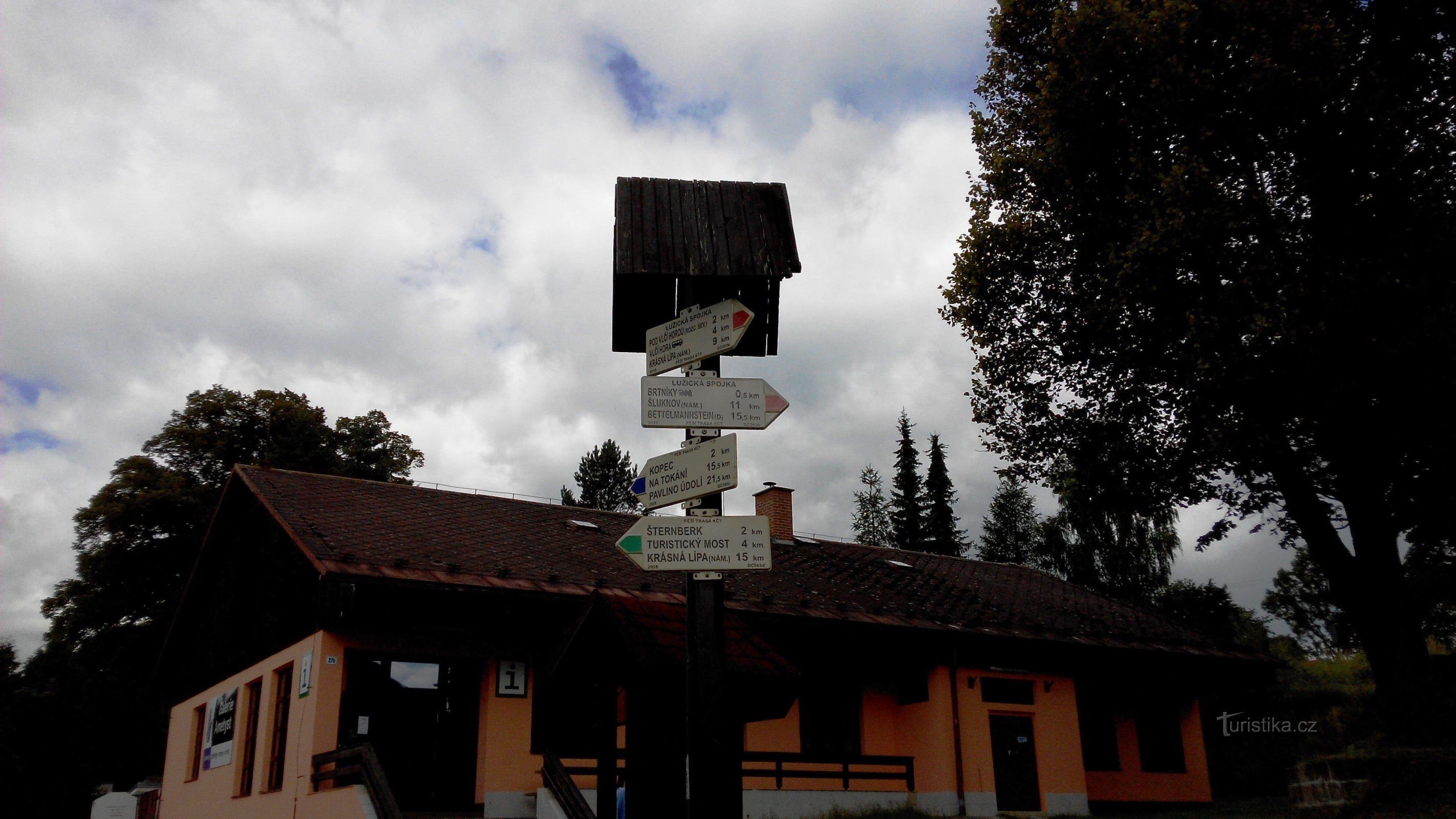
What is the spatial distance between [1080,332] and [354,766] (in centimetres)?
1074

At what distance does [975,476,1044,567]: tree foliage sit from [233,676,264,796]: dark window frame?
3644 centimetres

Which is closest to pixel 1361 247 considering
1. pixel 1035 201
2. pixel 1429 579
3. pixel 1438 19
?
pixel 1438 19

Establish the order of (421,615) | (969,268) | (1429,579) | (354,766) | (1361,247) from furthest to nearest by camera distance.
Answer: (1429,579), (969,268), (421,615), (1361,247), (354,766)

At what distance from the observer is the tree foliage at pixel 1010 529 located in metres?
45.5

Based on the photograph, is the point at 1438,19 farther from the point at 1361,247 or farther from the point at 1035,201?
the point at 1035,201

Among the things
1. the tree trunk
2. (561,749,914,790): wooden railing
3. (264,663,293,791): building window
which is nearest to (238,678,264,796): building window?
(264,663,293,791): building window

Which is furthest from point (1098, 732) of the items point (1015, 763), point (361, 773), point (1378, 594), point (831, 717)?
point (361, 773)

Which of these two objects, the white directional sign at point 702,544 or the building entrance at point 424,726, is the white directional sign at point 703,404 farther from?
the building entrance at point 424,726

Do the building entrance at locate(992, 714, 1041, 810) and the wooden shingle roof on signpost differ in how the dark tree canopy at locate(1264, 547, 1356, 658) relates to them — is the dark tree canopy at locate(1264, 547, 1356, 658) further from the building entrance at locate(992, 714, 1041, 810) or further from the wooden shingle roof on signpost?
the wooden shingle roof on signpost

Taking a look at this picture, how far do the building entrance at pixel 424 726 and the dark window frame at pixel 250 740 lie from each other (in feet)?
7.10

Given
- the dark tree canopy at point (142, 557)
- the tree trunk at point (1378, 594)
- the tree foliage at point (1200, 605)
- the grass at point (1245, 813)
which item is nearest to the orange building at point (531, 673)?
the grass at point (1245, 813)

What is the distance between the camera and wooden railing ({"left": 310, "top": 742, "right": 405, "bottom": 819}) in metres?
9.69

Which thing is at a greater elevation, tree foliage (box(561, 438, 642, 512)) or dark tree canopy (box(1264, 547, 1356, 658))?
tree foliage (box(561, 438, 642, 512))

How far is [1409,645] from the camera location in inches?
468
